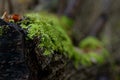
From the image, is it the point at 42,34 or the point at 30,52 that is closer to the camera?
the point at 30,52

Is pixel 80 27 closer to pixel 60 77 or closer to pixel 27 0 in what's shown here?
pixel 27 0

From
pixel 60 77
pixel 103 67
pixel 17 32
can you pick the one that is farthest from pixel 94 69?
pixel 17 32

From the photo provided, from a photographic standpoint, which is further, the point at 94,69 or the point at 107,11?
the point at 107,11

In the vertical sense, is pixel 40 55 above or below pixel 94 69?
above

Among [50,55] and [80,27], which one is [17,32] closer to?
[50,55]

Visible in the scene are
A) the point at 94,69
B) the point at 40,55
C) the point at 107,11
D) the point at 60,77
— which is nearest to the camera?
the point at 40,55

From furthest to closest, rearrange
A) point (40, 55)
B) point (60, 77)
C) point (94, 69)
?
1. point (94, 69)
2. point (60, 77)
3. point (40, 55)

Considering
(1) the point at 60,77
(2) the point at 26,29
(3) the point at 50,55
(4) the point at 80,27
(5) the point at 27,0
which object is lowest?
(4) the point at 80,27

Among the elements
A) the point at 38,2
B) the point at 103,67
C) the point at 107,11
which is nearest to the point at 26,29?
the point at 103,67

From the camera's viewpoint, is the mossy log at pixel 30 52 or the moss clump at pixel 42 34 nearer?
the mossy log at pixel 30 52

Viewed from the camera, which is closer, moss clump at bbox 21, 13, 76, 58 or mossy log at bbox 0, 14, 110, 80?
mossy log at bbox 0, 14, 110, 80
